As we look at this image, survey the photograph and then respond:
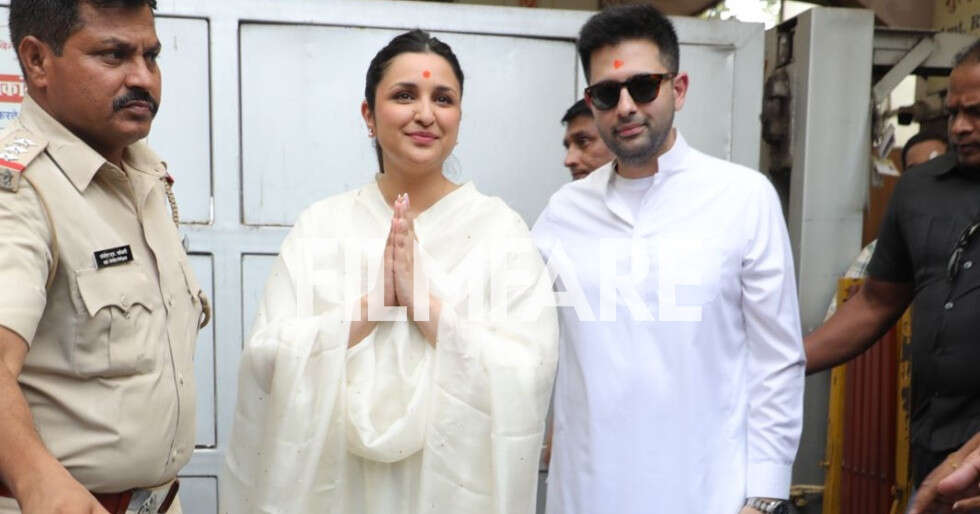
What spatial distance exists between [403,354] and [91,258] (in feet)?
2.16

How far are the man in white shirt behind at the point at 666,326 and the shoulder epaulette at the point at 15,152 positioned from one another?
1.20 meters

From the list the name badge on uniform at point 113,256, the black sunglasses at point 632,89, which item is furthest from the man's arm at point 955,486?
the name badge on uniform at point 113,256

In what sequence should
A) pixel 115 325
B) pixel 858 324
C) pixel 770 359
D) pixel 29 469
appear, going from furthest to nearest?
pixel 858 324
pixel 770 359
pixel 115 325
pixel 29 469

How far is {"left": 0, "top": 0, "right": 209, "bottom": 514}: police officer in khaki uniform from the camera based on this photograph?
4.61 feet

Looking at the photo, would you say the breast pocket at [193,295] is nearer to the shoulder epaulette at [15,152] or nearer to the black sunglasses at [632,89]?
the shoulder epaulette at [15,152]

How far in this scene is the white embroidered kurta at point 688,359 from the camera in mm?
1899

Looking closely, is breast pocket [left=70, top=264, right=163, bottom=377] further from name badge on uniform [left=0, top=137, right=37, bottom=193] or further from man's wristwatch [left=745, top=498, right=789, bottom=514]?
man's wristwatch [left=745, top=498, right=789, bottom=514]

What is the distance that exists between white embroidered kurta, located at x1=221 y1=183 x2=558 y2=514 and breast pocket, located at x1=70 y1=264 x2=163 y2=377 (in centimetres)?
27


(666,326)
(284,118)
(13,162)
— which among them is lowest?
(666,326)

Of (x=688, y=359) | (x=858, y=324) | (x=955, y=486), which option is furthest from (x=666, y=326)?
(x=858, y=324)

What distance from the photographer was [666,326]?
195 cm

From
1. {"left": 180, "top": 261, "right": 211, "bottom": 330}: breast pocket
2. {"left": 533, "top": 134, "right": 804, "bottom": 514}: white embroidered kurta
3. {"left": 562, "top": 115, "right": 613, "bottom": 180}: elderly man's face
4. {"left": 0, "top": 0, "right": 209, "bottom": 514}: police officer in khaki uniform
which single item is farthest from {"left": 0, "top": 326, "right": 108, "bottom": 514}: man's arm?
{"left": 562, "top": 115, "right": 613, "bottom": 180}: elderly man's face

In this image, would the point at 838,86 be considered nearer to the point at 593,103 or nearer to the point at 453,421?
the point at 593,103

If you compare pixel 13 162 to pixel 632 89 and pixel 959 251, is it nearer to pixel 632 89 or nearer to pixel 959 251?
pixel 632 89
